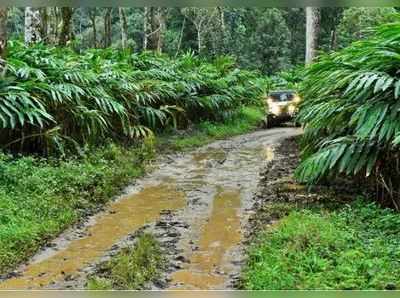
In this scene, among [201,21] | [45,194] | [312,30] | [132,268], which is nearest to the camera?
[132,268]

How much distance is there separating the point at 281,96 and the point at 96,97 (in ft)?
32.2

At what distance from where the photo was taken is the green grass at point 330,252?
4109 millimetres

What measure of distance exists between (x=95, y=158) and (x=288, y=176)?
304cm

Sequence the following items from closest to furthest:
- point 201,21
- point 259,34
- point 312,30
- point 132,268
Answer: point 132,268 < point 312,30 < point 259,34 < point 201,21

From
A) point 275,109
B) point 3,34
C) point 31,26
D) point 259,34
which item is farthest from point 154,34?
point 3,34

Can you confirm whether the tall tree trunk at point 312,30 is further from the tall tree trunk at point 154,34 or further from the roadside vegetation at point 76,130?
the tall tree trunk at point 154,34

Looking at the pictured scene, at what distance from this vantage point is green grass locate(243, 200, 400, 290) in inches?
162

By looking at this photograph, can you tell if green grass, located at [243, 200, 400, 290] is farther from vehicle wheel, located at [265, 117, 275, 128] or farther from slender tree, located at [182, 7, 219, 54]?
slender tree, located at [182, 7, 219, 54]

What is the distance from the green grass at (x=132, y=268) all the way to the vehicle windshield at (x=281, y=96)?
525 inches

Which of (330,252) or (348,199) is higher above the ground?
(330,252)

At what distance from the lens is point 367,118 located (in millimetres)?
5594

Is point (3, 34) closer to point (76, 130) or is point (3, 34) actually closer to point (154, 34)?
point (76, 130)

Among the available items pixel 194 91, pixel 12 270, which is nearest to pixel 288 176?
pixel 12 270

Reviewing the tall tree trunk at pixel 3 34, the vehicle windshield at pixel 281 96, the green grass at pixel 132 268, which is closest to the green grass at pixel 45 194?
the green grass at pixel 132 268
